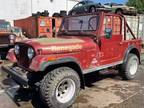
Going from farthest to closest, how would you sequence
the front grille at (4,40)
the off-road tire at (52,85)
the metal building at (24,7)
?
the metal building at (24,7) → the front grille at (4,40) → the off-road tire at (52,85)

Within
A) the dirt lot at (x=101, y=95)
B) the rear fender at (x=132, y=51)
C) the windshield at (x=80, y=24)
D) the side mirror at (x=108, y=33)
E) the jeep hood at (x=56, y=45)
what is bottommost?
the dirt lot at (x=101, y=95)

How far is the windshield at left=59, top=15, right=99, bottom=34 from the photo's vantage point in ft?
20.4

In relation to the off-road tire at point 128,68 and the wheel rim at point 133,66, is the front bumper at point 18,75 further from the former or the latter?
the wheel rim at point 133,66

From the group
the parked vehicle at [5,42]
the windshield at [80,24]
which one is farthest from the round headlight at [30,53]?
the parked vehicle at [5,42]

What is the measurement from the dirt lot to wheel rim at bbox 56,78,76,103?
29 centimetres

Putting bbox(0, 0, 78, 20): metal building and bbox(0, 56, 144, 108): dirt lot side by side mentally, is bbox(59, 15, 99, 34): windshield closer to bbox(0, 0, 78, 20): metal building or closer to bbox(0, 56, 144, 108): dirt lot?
bbox(0, 56, 144, 108): dirt lot

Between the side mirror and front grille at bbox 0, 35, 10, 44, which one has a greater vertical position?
the side mirror

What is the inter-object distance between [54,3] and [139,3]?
11.6 metres

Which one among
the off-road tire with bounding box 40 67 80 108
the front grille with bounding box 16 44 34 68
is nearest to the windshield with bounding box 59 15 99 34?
the off-road tire with bounding box 40 67 80 108

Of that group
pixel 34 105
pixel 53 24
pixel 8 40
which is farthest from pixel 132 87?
pixel 53 24

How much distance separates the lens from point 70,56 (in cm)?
525

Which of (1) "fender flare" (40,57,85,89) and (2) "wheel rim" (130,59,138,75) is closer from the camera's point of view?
(1) "fender flare" (40,57,85,89)

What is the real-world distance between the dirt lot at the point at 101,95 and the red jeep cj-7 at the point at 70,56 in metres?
0.41

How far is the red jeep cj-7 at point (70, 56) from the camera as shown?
4.86 metres
